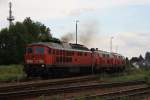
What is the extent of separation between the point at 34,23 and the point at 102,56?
60.1 meters

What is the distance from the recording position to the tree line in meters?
86.4

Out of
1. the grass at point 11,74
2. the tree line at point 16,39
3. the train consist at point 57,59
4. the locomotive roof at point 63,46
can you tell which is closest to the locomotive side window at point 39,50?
the train consist at point 57,59

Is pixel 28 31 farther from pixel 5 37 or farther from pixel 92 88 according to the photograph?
pixel 92 88

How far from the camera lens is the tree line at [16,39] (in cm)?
8638

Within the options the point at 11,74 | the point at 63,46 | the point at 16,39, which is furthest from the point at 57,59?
the point at 16,39

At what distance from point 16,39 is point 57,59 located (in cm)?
5604

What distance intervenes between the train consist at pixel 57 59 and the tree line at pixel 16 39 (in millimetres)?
38075

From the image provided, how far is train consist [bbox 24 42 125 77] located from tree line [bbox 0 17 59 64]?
38075 mm

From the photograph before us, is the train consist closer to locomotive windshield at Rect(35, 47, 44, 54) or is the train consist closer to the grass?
locomotive windshield at Rect(35, 47, 44, 54)

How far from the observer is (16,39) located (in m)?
91.2

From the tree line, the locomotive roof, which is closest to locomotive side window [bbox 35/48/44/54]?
the locomotive roof

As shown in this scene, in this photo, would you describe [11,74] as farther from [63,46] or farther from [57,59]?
[57,59]

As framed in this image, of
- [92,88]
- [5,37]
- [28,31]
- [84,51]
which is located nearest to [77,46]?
[84,51]

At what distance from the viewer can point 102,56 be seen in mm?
48438
